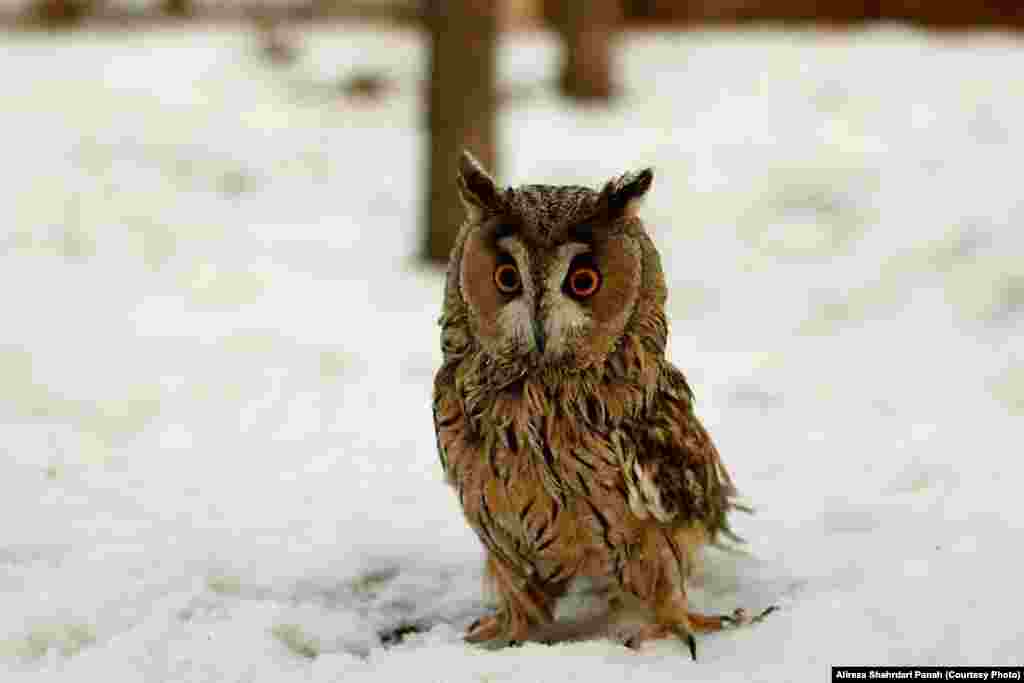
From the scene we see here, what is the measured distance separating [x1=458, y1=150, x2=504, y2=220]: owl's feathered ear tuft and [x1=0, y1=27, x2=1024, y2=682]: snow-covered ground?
1.07m

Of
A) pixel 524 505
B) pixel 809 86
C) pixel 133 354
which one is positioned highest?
pixel 809 86

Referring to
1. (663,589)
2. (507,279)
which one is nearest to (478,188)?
(507,279)

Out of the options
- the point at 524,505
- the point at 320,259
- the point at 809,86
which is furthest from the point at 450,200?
the point at 809,86

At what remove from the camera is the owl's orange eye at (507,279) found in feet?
7.73

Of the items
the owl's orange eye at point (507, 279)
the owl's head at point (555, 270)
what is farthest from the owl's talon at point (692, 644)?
the owl's orange eye at point (507, 279)

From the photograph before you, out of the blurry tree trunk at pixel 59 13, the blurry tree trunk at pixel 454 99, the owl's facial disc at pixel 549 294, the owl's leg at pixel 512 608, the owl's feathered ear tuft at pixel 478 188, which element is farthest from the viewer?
the blurry tree trunk at pixel 59 13

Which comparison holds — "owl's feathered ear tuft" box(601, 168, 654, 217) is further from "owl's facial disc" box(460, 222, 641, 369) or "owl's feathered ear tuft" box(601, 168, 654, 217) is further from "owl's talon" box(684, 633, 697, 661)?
"owl's talon" box(684, 633, 697, 661)

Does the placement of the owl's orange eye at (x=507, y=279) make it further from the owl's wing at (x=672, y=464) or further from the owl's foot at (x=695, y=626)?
the owl's foot at (x=695, y=626)

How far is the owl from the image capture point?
2.36 metres

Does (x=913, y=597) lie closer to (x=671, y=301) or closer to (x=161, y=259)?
(x=671, y=301)

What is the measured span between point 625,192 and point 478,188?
1.15 ft

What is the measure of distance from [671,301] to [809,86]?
462 cm

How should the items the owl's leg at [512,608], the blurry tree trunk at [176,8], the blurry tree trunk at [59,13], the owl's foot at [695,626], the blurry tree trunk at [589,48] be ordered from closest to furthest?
the owl's foot at [695,626] < the owl's leg at [512,608] < the blurry tree trunk at [589,48] < the blurry tree trunk at [59,13] < the blurry tree trunk at [176,8]

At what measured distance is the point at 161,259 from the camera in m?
6.35
